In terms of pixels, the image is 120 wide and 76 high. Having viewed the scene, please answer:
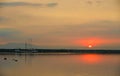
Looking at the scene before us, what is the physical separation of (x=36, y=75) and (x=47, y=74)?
97cm

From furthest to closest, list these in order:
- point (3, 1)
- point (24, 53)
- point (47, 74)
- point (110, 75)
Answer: point (24, 53) < point (47, 74) < point (110, 75) < point (3, 1)

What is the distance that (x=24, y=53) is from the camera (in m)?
29.5

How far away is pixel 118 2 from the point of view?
3461mm

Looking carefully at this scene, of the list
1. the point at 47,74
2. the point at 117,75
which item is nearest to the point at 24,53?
the point at 47,74

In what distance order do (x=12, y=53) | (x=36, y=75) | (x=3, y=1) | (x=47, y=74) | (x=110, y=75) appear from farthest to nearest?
(x=12, y=53), (x=47, y=74), (x=36, y=75), (x=110, y=75), (x=3, y=1)

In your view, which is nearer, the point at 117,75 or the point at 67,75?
the point at 117,75

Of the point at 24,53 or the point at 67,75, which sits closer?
the point at 67,75

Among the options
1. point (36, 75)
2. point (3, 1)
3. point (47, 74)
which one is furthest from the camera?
point (47, 74)

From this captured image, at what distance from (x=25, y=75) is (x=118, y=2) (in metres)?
7.16

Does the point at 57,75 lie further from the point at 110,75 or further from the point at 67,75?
the point at 110,75

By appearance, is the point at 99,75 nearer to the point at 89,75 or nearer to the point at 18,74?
the point at 89,75

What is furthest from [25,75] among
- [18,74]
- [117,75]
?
[117,75]

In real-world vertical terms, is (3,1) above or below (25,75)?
above

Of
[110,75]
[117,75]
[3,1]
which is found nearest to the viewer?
[3,1]
